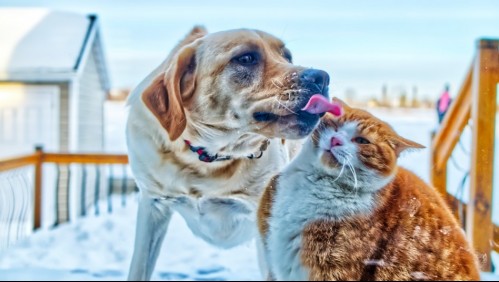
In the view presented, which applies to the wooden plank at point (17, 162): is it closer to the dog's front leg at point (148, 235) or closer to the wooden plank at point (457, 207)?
the dog's front leg at point (148, 235)

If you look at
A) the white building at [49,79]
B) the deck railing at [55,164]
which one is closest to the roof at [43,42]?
the white building at [49,79]

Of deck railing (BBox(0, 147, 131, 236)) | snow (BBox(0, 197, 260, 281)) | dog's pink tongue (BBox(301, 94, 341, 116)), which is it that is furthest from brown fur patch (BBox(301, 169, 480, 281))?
deck railing (BBox(0, 147, 131, 236))

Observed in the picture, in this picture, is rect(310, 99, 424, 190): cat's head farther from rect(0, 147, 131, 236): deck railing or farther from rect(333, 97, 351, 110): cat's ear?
rect(0, 147, 131, 236): deck railing

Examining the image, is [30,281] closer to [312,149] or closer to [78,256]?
[78,256]

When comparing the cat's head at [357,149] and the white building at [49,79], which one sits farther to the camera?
the white building at [49,79]

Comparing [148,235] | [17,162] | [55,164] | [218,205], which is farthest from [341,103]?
[55,164]

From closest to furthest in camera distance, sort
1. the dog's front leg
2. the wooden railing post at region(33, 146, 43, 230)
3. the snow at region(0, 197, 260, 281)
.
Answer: the dog's front leg
the snow at region(0, 197, 260, 281)
the wooden railing post at region(33, 146, 43, 230)

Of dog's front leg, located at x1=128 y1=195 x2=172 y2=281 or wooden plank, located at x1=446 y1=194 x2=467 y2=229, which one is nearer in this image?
wooden plank, located at x1=446 y1=194 x2=467 y2=229
